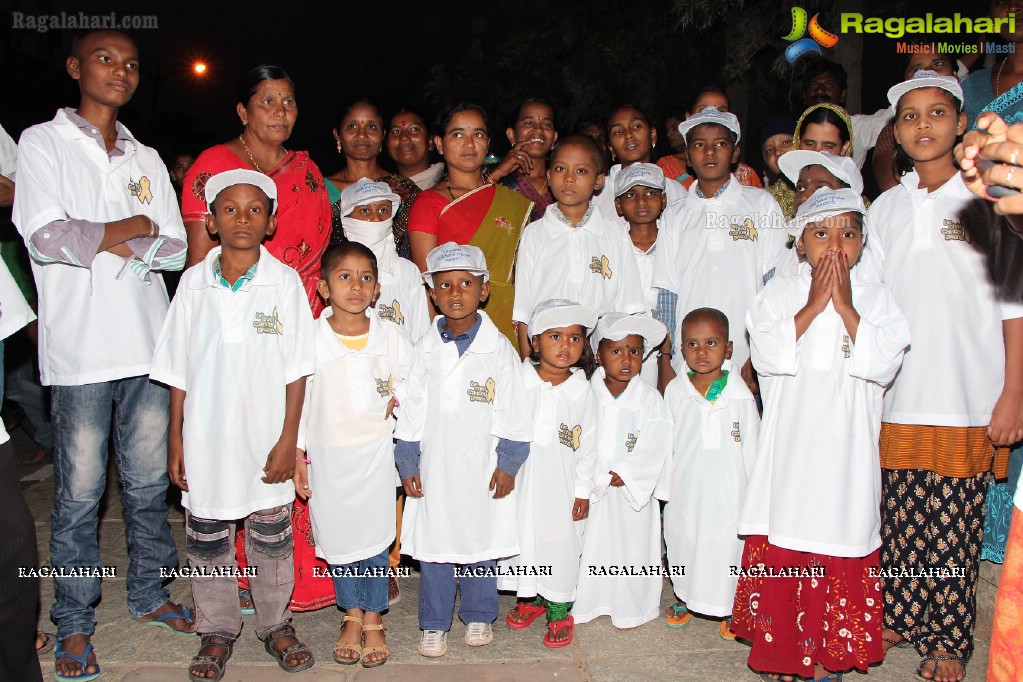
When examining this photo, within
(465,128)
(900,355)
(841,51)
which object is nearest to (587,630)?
(900,355)

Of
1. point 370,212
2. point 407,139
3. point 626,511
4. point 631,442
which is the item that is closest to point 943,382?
point 631,442

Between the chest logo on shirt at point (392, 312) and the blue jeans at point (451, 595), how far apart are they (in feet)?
3.85

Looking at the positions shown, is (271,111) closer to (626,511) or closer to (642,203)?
(642,203)

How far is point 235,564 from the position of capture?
3520mm

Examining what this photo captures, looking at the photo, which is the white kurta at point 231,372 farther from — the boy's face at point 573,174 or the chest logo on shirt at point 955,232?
the chest logo on shirt at point 955,232

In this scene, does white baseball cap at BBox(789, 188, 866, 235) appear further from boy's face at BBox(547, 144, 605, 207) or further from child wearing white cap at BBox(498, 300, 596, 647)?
boy's face at BBox(547, 144, 605, 207)

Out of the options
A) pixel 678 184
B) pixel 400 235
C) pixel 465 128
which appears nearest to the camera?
pixel 465 128

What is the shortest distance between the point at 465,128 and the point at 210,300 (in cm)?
158

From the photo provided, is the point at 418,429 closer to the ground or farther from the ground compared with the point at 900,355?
closer to the ground

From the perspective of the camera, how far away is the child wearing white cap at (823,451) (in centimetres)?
325

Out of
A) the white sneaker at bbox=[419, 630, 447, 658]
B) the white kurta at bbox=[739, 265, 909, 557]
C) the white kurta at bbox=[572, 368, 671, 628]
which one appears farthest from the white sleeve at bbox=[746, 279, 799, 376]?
the white sneaker at bbox=[419, 630, 447, 658]

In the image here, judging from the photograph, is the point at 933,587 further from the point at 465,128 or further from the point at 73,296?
the point at 73,296

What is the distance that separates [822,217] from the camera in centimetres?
330

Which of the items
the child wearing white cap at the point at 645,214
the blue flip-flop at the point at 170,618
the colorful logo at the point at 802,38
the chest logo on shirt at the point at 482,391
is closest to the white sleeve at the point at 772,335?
the child wearing white cap at the point at 645,214
